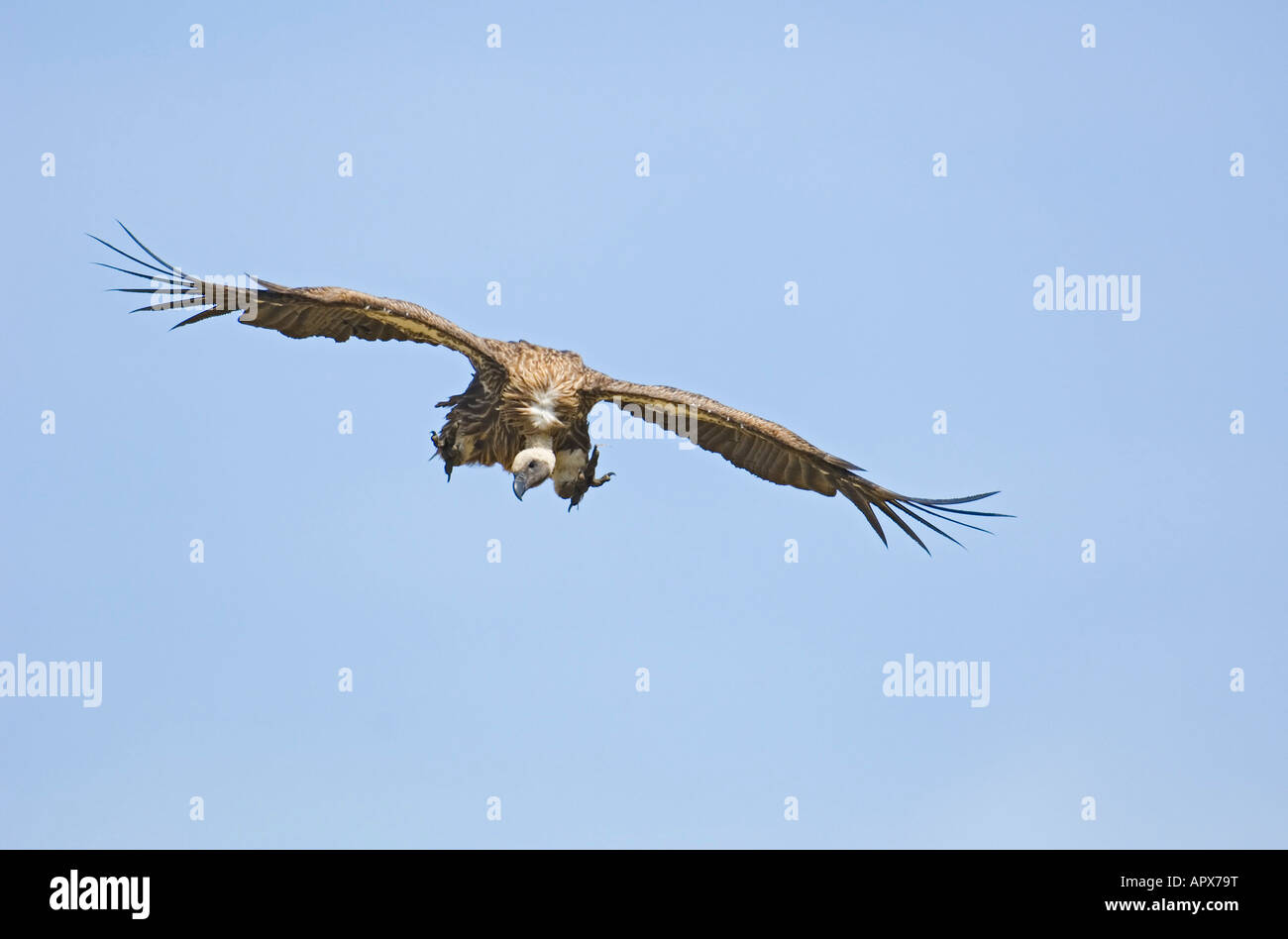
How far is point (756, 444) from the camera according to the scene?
23.0 metres

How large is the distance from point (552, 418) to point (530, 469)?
55 centimetres

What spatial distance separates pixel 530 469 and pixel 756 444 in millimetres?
2461

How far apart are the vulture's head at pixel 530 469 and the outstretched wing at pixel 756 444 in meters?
0.78

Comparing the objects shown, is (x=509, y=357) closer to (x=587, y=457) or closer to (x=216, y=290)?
(x=587, y=457)

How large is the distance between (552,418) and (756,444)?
2245 mm

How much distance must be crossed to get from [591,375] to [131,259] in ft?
16.1

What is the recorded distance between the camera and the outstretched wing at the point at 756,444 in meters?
22.3

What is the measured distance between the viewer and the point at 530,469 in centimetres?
2223

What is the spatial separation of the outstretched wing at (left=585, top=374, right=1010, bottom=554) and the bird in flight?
10 mm

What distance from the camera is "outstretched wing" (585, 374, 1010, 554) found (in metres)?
22.3

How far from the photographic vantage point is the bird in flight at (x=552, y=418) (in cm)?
2164

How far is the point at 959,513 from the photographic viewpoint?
69.7 feet
